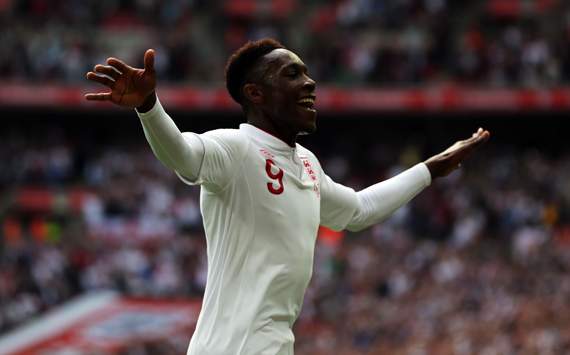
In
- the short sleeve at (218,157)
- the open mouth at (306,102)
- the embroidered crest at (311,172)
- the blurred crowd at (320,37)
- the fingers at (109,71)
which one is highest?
the fingers at (109,71)

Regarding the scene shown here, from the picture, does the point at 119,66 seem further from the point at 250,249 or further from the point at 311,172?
the point at 311,172

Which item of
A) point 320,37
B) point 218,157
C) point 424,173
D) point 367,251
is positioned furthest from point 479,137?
point 320,37

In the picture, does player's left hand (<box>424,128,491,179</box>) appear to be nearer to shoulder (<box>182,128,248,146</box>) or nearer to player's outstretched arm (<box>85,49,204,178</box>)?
shoulder (<box>182,128,248,146</box>)

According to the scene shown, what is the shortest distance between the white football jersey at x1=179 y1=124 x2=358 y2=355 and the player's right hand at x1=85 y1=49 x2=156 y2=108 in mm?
349

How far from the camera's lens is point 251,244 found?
452 centimetres

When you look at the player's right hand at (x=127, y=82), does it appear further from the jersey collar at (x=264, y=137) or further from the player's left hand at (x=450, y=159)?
the player's left hand at (x=450, y=159)

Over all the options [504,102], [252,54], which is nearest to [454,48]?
[504,102]

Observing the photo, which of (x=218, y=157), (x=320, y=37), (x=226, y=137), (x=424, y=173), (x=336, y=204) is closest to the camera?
(x=218, y=157)

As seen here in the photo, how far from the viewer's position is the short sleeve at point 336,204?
198 inches

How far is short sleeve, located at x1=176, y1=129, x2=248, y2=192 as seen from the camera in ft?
14.1

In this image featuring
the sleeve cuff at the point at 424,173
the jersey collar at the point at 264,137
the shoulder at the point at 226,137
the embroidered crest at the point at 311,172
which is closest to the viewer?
the shoulder at the point at 226,137

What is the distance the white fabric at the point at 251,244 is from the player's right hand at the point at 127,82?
1.01 feet

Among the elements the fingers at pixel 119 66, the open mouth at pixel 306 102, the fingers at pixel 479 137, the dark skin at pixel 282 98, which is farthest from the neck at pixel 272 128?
the fingers at pixel 479 137

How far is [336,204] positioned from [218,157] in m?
0.88
